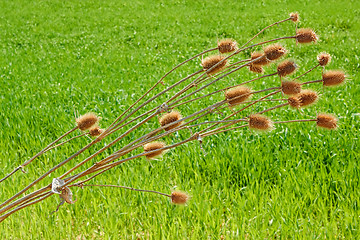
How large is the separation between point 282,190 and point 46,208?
6.05 ft

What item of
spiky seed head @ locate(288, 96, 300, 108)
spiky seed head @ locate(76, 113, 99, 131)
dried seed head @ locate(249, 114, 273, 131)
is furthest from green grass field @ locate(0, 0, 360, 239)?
spiky seed head @ locate(76, 113, 99, 131)

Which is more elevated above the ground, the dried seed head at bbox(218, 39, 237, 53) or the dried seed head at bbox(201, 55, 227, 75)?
the dried seed head at bbox(218, 39, 237, 53)

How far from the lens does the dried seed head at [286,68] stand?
0.93m

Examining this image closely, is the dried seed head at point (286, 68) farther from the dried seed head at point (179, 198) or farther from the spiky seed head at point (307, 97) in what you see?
the dried seed head at point (179, 198)

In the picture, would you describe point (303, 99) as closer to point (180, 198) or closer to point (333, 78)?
point (333, 78)

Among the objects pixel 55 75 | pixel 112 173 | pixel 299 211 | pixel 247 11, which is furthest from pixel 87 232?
pixel 247 11

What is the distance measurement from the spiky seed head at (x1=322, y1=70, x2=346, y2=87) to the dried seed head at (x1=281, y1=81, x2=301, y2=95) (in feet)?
0.23

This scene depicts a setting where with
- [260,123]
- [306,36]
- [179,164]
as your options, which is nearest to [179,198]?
[260,123]

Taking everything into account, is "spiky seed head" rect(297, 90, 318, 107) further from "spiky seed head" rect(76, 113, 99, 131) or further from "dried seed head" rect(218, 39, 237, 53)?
"spiky seed head" rect(76, 113, 99, 131)

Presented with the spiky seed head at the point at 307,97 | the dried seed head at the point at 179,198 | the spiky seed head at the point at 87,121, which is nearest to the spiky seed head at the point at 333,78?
the spiky seed head at the point at 307,97

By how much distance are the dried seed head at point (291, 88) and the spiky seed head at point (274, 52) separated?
68 mm

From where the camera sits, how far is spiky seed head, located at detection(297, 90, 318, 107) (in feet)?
3.14

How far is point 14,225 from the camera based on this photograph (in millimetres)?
2811

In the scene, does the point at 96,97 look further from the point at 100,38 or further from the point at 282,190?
the point at 100,38
